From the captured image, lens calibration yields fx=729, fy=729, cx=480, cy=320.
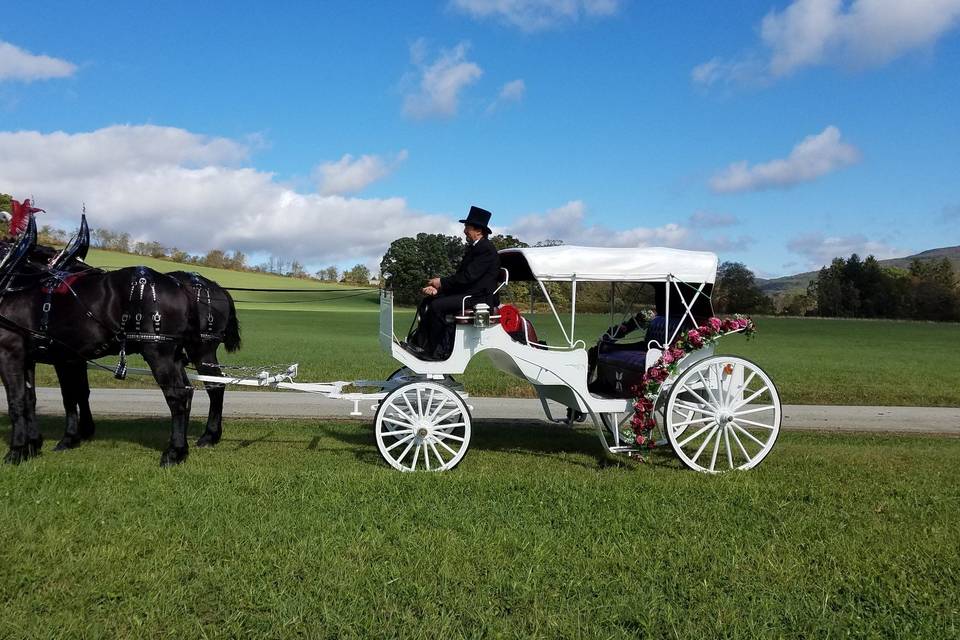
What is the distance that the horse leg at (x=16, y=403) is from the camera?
6867 millimetres

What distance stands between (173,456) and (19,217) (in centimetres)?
295

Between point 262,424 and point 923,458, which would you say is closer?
point 923,458

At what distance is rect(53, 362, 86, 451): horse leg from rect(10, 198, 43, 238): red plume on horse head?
142 centimetres

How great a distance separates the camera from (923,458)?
796cm

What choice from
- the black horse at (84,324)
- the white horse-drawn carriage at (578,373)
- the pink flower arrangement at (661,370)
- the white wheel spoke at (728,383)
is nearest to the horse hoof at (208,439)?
the black horse at (84,324)

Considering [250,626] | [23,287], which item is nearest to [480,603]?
[250,626]

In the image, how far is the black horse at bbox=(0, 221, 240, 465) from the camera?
699cm

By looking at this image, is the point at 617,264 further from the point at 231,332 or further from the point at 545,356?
the point at 231,332

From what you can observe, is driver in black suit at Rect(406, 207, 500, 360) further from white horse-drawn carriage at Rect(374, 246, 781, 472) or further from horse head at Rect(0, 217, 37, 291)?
horse head at Rect(0, 217, 37, 291)

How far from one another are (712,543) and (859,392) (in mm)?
11356

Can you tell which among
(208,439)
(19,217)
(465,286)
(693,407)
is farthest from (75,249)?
(693,407)

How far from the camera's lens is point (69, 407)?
787 cm

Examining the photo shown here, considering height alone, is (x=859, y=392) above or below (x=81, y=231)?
below

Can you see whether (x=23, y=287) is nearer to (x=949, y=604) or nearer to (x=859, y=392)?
(x=949, y=604)
